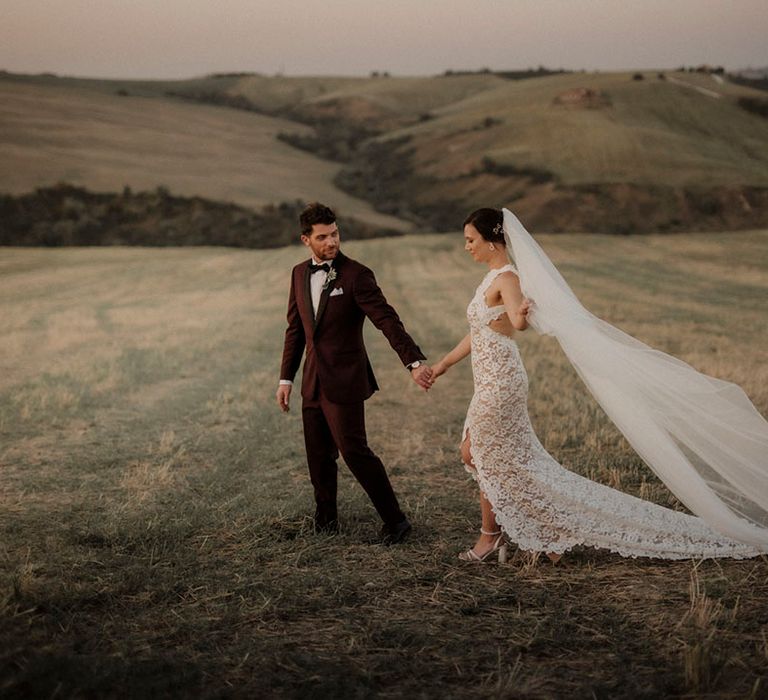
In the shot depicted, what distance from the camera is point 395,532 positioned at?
636cm

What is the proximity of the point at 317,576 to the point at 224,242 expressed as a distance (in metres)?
42.9

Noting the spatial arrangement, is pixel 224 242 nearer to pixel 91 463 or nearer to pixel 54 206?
pixel 54 206

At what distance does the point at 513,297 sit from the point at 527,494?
1287 mm

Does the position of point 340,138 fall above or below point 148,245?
above

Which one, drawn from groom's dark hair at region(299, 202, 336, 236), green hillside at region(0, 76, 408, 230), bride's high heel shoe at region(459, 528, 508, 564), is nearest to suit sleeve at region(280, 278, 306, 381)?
groom's dark hair at region(299, 202, 336, 236)

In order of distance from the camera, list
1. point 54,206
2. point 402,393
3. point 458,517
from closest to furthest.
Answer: point 458,517 → point 402,393 → point 54,206

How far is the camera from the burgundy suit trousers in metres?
6.23

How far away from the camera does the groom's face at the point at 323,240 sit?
613 centimetres

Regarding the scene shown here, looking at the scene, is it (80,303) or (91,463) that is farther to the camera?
(80,303)

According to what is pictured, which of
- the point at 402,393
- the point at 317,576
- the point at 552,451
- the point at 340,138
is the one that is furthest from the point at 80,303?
the point at 340,138

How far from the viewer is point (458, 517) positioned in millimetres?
7012

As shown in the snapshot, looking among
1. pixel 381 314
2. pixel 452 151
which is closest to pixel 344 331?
pixel 381 314

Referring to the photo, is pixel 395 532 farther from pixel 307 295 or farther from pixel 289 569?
pixel 307 295

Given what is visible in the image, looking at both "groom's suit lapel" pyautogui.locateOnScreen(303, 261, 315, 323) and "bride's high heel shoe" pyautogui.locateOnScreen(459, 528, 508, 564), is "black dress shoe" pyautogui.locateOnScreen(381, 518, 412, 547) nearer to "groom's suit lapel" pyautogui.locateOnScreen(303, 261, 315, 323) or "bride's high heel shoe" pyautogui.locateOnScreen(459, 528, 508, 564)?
"bride's high heel shoe" pyautogui.locateOnScreen(459, 528, 508, 564)
